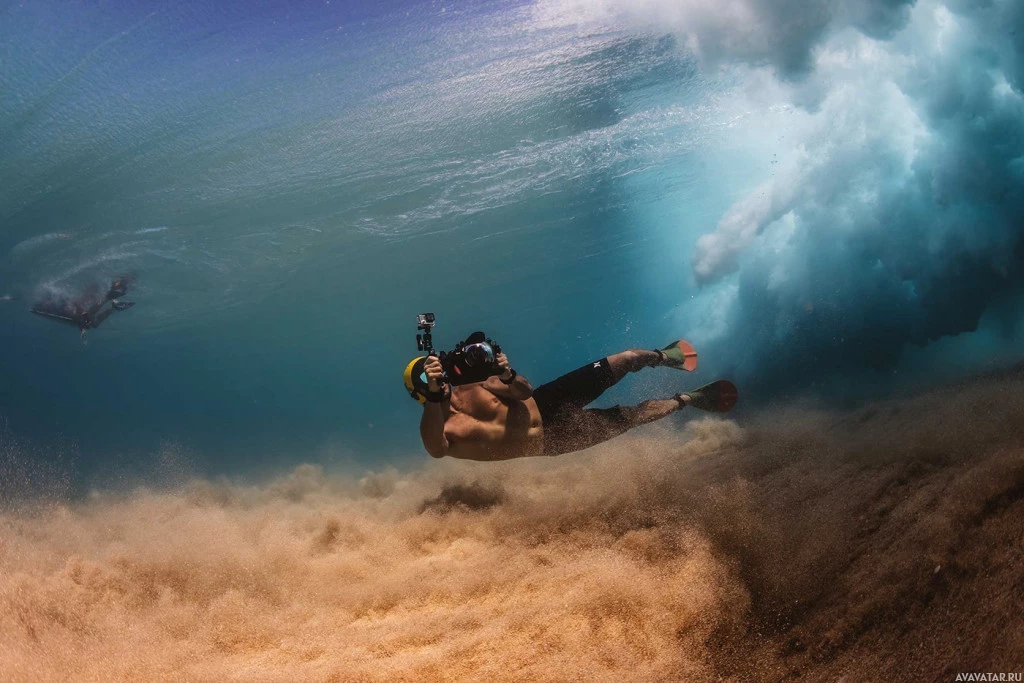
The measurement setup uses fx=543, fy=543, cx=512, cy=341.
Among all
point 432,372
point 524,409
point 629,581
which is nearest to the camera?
point 629,581

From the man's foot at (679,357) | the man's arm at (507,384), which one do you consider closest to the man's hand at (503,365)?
the man's arm at (507,384)

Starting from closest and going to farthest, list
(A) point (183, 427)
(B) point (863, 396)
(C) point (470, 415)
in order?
(C) point (470, 415)
(B) point (863, 396)
(A) point (183, 427)

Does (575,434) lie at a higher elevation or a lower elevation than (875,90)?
lower

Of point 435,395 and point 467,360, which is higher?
point 467,360

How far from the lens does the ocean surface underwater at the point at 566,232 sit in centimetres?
330

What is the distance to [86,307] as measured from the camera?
789 inches

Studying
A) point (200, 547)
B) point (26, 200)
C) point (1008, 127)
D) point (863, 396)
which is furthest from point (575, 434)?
point (26, 200)

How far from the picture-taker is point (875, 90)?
9609 millimetres

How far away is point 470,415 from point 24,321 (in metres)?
25.5

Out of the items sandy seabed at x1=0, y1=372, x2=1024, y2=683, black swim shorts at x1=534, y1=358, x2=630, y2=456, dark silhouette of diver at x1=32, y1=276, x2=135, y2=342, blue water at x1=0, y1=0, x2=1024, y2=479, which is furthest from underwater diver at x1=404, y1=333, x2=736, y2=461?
dark silhouette of diver at x1=32, y1=276, x2=135, y2=342

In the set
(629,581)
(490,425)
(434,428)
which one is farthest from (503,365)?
(629,581)

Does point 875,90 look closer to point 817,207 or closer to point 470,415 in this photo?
point 817,207

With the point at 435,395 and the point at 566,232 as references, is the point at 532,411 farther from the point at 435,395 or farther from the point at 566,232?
the point at 566,232

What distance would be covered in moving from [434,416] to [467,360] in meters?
0.59
